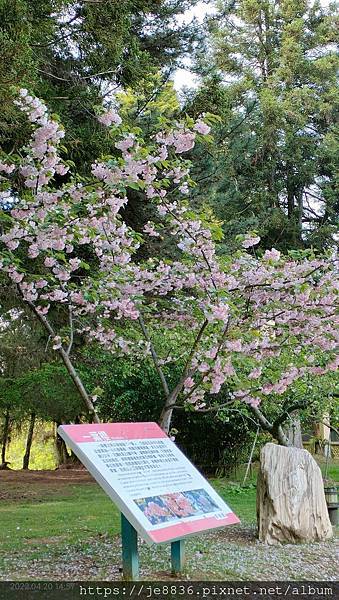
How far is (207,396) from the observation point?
29.7 ft

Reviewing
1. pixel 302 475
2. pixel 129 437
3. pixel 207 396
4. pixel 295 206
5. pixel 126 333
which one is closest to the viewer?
pixel 129 437

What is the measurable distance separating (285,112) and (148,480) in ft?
42.3

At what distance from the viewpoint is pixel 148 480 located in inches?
127

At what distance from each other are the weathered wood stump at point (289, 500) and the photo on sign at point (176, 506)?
4.38 ft

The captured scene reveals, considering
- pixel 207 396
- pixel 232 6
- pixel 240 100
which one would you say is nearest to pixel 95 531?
pixel 207 396

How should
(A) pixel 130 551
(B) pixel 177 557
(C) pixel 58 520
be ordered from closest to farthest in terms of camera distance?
(A) pixel 130 551 → (B) pixel 177 557 → (C) pixel 58 520

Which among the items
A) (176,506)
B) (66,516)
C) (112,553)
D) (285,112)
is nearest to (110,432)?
(176,506)

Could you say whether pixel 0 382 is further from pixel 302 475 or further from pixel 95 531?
pixel 302 475

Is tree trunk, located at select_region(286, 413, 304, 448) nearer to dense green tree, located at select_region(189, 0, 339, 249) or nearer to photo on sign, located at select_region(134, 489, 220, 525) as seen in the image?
dense green tree, located at select_region(189, 0, 339, 249)

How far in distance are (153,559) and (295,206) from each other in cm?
1213

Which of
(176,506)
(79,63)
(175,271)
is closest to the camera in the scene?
(176,506)

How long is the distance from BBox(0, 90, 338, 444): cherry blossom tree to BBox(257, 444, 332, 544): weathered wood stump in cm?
52

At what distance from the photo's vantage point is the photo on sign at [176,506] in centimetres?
300

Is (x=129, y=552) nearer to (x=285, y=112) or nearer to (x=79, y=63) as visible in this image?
(x=79, y=63)
